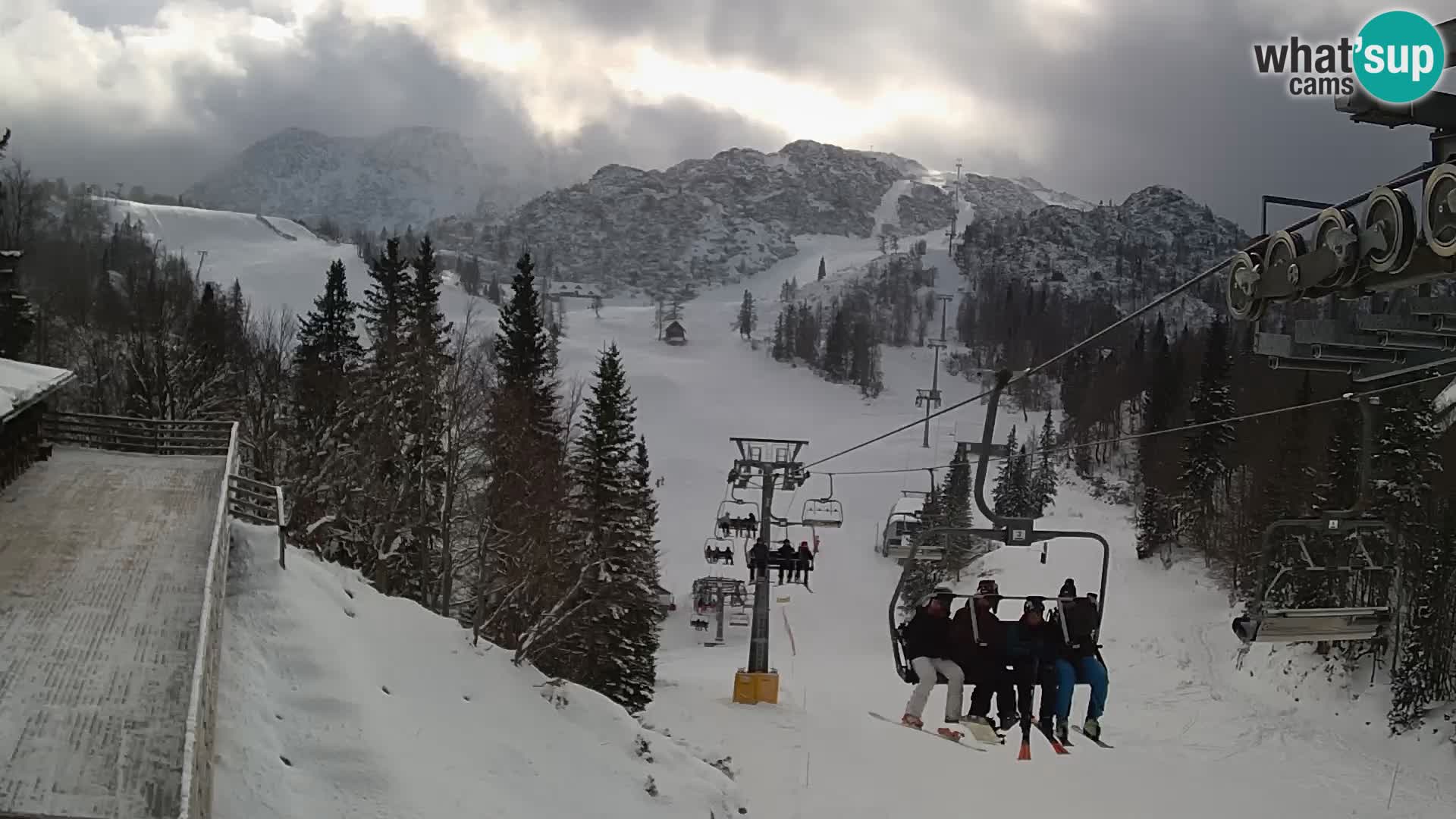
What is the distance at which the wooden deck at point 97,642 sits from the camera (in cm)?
902

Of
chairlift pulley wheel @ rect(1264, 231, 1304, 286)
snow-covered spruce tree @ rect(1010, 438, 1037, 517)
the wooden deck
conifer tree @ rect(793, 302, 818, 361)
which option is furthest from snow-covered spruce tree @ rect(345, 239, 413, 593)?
conifer tree @ rect(793, 302, 818, 361)

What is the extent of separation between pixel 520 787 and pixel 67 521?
9397 millimetres

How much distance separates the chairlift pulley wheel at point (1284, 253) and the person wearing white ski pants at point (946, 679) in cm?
642

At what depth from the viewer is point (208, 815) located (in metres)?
9.48

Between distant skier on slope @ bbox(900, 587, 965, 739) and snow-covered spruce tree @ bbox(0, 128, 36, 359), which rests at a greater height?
snow-covered spruce tree @ bbox(0, 128, 36, 359)

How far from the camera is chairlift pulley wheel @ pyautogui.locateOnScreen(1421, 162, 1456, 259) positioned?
4598 mm

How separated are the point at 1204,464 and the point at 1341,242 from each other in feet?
157

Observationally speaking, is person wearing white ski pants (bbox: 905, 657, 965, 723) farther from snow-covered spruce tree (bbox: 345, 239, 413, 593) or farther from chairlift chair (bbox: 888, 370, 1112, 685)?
snow-covered spruce tree (bbox: 345, 239, 413, 593)

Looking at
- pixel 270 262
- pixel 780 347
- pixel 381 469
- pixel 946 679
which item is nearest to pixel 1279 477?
pixel 946 679

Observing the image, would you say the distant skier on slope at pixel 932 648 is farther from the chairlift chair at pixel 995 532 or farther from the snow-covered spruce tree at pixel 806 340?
the snow-covered spruce tree at pixel 806 340

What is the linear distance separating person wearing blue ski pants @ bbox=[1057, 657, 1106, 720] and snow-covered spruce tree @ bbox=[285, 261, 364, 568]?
15.1 m

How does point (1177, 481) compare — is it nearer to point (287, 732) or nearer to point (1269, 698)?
point (1269, 698)

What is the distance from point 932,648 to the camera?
11586mm

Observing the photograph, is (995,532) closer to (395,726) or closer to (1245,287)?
(1245,287)
